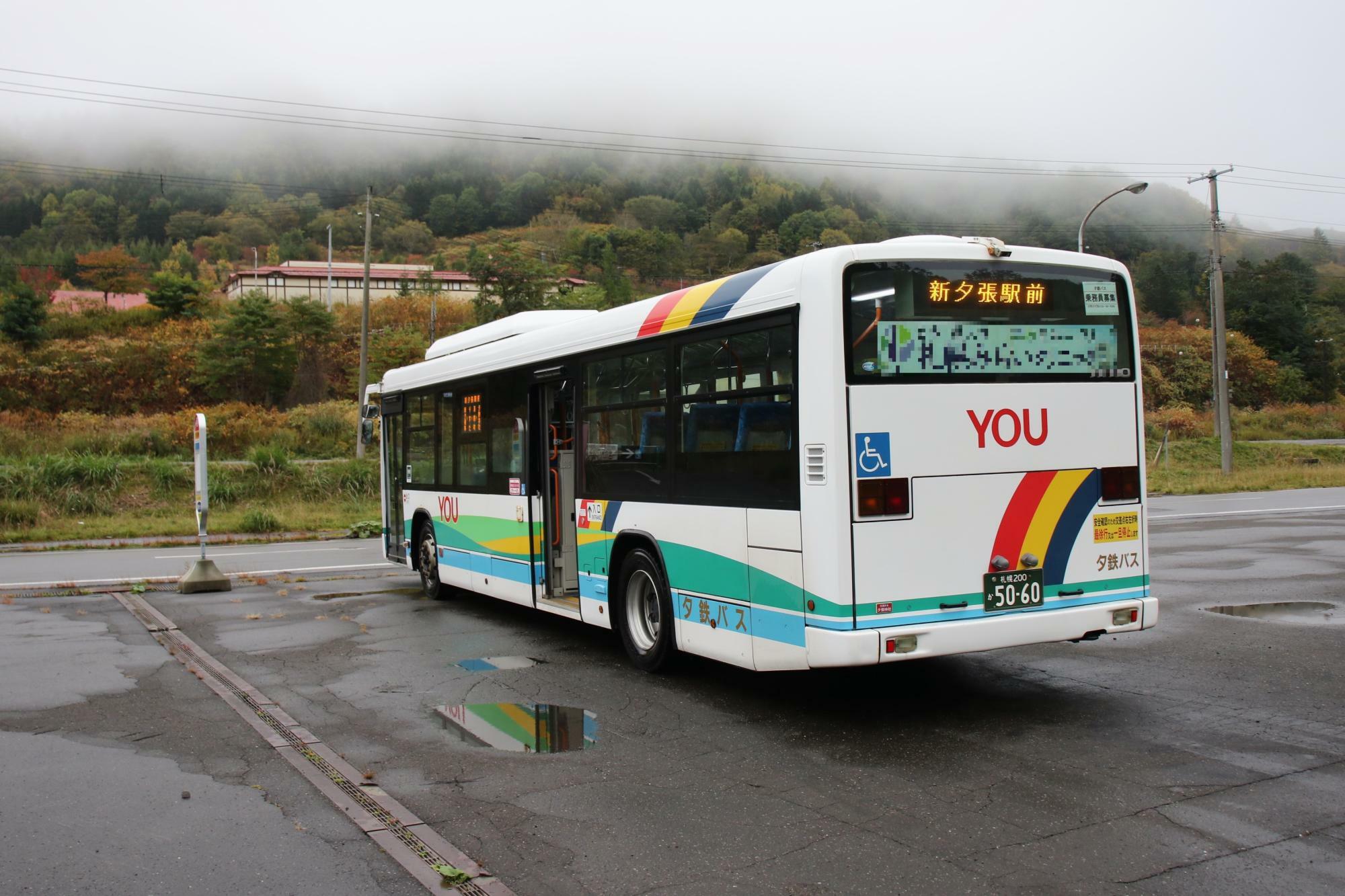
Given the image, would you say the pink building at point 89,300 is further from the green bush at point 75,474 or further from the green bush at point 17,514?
the green bush at point 17,514

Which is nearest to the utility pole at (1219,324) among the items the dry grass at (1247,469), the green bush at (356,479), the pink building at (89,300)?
the dry grass at (1247,469)

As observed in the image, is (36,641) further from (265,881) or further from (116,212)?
(116,212)

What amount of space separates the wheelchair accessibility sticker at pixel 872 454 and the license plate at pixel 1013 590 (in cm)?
100

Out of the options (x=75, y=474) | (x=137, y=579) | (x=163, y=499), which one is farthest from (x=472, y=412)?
(x=75, y=474)

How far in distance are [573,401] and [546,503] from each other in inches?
45.8

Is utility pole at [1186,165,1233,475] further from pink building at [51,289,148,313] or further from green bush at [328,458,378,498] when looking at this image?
pink building at [51,289,148,313]

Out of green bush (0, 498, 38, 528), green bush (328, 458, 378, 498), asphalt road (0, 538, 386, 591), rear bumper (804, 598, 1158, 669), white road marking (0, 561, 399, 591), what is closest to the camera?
rear bumper (804, 598, 1158, 669)

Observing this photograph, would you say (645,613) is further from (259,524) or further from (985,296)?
(259,524)

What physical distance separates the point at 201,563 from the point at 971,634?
11.8 m

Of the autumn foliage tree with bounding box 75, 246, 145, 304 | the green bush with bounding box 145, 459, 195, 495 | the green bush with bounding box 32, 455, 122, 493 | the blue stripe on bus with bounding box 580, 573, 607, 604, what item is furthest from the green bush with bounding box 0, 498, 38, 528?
the autumn foliage tree with bounding box 75, 246, 145, 304

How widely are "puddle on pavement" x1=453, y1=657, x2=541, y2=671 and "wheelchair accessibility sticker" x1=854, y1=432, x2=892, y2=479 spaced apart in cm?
396

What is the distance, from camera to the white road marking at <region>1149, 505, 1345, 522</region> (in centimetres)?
2339

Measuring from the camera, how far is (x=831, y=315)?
21.9ft

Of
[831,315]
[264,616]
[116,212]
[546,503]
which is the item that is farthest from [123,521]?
[116,212]
